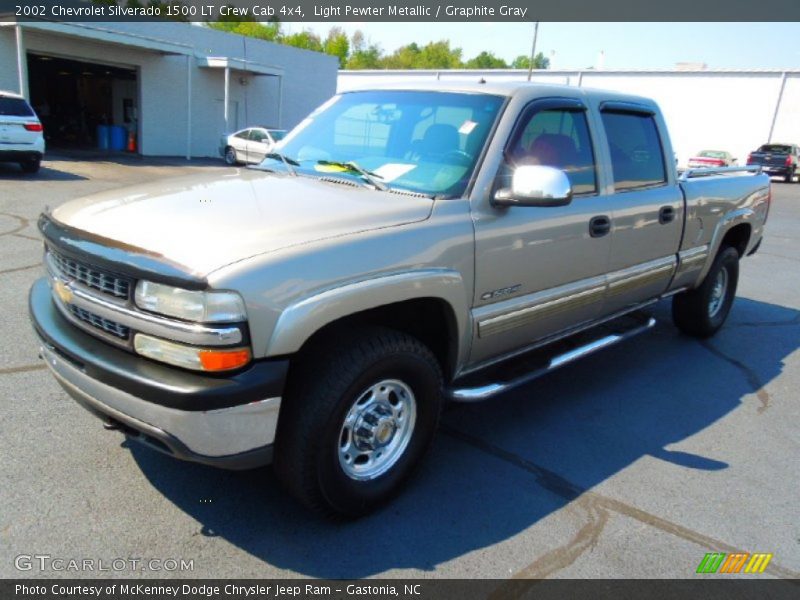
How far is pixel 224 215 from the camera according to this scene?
2.77 m

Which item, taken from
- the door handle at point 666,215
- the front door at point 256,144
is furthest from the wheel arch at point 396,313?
the front door at point 256,144

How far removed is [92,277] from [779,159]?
37833 millimetres

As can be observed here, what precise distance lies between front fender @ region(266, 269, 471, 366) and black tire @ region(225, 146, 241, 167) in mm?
21282

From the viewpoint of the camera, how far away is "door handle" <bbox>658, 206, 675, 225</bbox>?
4.61 m

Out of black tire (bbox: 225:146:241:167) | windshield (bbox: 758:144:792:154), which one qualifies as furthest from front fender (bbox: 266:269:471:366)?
windshield (bbox: 758:144:792:154)

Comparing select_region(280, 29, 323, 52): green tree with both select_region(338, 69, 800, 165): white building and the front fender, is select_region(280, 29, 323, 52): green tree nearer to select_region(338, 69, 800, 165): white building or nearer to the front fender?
select_region(338, 69, 800, 165): white building

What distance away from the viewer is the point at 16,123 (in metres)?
14.0

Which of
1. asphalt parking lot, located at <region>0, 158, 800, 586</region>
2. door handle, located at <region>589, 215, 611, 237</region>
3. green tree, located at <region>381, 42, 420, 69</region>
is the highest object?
green tree, located at <region>381, 42, 420, 69</region>

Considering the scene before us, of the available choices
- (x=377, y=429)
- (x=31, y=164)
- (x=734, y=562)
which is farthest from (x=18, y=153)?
(x=734, y=562)

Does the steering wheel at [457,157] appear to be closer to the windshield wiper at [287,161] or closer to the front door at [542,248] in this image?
the front door at [542,248]

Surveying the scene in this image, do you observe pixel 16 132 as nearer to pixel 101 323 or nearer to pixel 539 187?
pixel 101 323

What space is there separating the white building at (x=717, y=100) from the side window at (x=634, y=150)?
115ft
